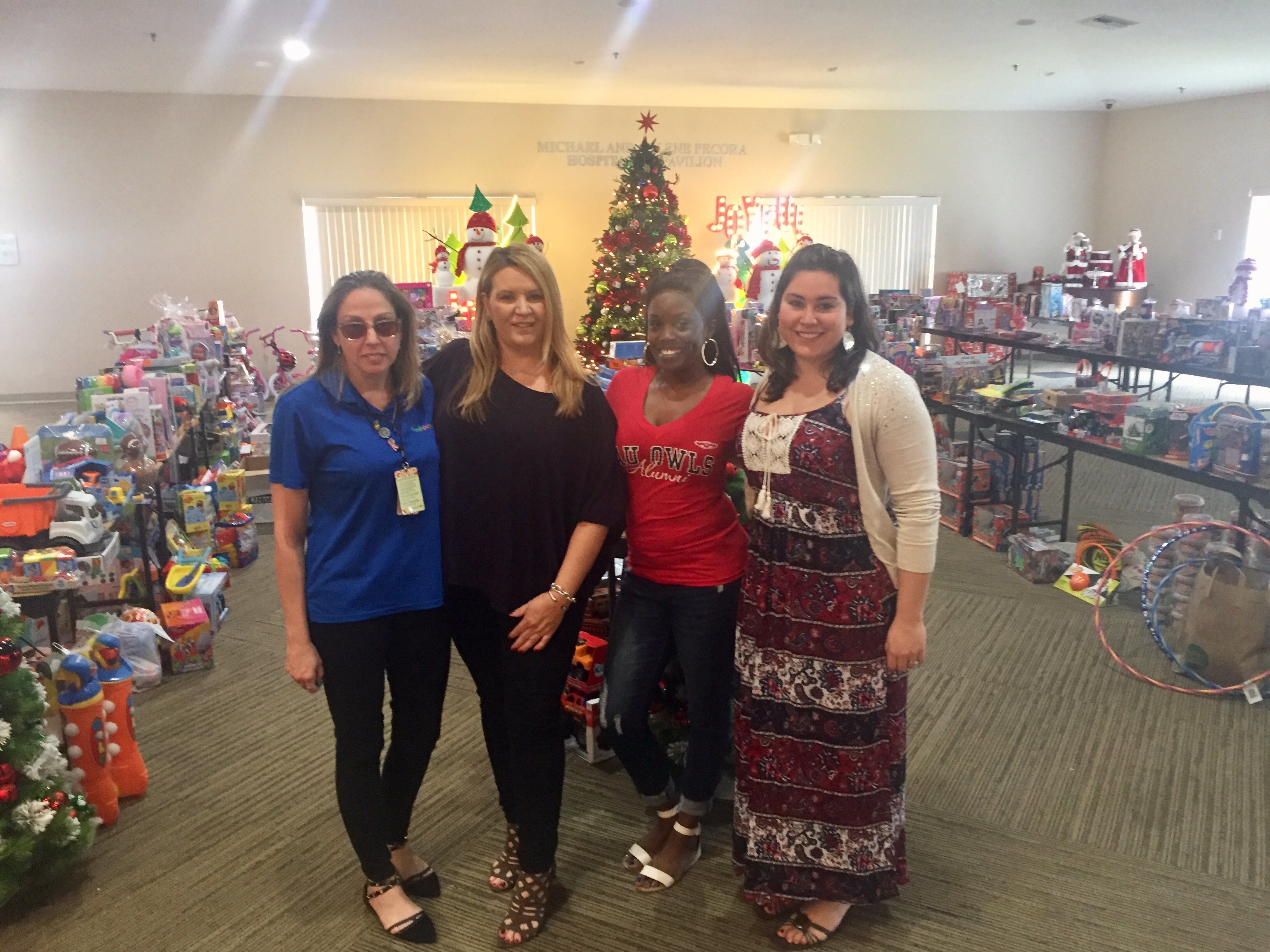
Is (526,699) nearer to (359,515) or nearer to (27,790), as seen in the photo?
(359,515)

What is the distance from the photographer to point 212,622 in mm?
3557

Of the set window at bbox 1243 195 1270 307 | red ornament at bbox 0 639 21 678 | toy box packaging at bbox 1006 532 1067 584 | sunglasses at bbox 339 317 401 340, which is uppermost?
window at bbox 1243 195 1270 307

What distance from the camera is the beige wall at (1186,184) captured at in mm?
9555

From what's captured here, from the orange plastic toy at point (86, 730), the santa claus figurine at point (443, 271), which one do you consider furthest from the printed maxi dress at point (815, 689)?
the santa claus figurine at point (443, 271)

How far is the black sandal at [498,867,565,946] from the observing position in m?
1.90

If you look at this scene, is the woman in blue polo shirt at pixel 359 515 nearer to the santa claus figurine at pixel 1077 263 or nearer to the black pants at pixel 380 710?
the black pants at pixel 380 710

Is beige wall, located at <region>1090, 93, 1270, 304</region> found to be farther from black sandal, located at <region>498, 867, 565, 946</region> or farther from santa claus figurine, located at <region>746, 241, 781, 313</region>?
black sandal, located at <region>498, 867, 565, 946</region>

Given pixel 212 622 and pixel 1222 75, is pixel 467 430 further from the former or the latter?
pixel 1222 75

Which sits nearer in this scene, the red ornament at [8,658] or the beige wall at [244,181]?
the red ornament at [8,658]

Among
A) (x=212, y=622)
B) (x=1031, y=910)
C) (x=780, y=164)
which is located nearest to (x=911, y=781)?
(x=1031, y=910)

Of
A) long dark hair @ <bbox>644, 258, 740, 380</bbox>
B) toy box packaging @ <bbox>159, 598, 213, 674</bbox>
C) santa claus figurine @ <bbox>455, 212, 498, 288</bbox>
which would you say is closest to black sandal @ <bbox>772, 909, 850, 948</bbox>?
long dark hair @ <bbox>644, 258, 740, 380</bbox>

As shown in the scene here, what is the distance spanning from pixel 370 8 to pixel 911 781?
503 cm

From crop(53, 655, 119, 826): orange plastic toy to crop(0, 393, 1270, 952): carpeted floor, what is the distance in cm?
10

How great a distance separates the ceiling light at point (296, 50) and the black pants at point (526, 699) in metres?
5.63
